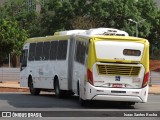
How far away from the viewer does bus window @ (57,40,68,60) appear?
24.8 m

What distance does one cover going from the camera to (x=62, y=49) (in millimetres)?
25156

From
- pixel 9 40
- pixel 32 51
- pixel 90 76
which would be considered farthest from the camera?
pixel 9 40

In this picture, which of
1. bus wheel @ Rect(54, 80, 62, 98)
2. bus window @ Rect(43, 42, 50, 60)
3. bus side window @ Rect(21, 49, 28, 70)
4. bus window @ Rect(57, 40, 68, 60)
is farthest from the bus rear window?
bus side window @ Rect(21, 49, 28, 70)

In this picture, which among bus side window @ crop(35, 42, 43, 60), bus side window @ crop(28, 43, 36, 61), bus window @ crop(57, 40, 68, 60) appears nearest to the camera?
bus window @ crop(57, 40, 68, 60)

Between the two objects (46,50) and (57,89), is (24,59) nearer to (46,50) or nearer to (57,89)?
(46,50)

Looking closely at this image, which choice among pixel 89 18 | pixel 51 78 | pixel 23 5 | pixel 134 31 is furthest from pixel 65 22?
pixel 51 78

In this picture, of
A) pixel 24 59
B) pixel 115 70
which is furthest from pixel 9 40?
pixel 115 70

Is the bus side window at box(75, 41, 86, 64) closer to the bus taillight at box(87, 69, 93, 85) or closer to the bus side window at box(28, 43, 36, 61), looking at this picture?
the bus taillight at box(87, 69, 93, 85)

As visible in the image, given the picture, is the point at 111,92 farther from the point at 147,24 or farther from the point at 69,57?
the point at 147,24

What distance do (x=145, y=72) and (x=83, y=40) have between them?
2813 millimetres

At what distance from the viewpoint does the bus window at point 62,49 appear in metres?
24.8

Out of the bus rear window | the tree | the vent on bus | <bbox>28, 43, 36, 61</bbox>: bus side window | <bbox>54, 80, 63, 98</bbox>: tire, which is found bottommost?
the tree

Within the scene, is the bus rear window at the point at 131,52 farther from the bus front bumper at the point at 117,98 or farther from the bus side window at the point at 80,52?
the bus side window at the point at 80,52

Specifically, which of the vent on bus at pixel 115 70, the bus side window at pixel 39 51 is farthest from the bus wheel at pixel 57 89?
the vent on bus at pixel 115 70
